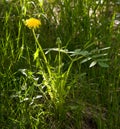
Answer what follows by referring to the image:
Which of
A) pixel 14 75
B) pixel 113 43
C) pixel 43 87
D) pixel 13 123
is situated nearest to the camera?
pixel 13 123

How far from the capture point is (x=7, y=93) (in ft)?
4.90

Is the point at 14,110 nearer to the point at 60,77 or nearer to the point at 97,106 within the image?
the point at 60,77

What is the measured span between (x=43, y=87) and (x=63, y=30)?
0.47 meters

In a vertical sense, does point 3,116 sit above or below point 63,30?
below

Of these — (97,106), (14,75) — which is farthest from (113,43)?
(14,75)

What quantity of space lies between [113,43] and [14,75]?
531 millimetres

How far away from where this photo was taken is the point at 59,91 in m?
1.43

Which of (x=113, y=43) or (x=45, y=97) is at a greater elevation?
(x=113, y=43)

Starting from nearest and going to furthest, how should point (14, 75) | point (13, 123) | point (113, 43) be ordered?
point (13, 123), point (14, 75), point (113, 43)

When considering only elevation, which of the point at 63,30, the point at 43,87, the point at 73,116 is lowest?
the point at 73,116

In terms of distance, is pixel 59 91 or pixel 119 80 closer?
pixel 59 91

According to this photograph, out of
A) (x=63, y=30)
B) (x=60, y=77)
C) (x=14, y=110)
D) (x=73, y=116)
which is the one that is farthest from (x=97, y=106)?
(x=63, y=30)

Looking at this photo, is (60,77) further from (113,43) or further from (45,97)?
(113,43)

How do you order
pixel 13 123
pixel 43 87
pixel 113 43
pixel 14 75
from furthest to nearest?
pixel 113 43
pixel 14 75
pixel 43 87
pixel 13 123
